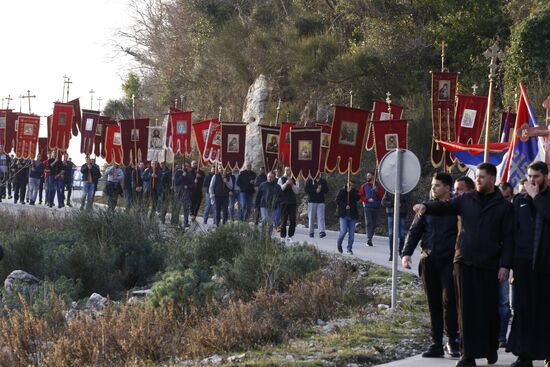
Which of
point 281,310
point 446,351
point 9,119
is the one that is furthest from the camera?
point 9,119

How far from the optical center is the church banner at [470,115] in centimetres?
2705

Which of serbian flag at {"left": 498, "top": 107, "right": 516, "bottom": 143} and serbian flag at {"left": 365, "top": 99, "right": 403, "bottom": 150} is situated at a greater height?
serbian flag at {"left": 365, "top": 99, "right": 403, "bottom": 150}

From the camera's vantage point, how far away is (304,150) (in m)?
29.0

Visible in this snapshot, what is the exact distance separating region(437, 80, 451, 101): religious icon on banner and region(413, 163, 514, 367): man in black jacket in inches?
655

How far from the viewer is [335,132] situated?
92.1 ft

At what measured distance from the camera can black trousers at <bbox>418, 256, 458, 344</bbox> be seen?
1170 cm

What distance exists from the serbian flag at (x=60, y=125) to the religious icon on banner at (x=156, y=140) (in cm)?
479

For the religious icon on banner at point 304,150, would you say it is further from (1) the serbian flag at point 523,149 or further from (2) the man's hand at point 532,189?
(2) the man's hand at point 532,189

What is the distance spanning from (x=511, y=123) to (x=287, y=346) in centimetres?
1406

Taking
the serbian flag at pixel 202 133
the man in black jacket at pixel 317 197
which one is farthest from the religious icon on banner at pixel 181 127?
the man in black jacket at pixel 317 197

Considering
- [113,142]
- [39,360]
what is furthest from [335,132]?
[39,360]

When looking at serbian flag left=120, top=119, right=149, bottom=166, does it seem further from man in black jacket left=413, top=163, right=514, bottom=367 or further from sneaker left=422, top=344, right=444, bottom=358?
man in black jacket left=413, top=163, right=514, bottom=367

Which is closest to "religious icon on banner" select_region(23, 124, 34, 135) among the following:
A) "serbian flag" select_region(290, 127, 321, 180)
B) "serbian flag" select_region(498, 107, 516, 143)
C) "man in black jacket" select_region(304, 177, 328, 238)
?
"serbian flag" select_region(290, 127, 321, 180)

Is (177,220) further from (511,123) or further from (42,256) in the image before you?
(511,123)
